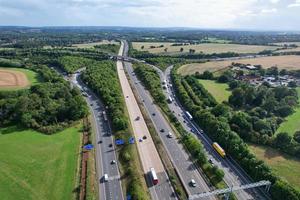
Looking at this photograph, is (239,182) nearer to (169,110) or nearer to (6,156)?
(169,110)

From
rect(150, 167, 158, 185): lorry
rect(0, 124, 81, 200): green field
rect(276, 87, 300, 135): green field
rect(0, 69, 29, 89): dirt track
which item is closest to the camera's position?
rect(0, 124, 81, 200): green field

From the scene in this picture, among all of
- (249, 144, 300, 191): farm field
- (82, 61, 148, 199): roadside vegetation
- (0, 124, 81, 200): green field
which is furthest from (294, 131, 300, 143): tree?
(0, 124, 81, 200): green field

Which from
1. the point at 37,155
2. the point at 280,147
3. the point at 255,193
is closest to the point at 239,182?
the point at 255,193

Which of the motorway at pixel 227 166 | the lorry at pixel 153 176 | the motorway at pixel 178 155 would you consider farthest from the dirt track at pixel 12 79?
the lorry at pixel 153 176

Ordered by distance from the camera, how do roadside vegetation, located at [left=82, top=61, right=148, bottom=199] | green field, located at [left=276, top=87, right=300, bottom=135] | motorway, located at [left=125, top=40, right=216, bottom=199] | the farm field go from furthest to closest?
1. green field, located at [left=276, top=87, right=300, bottom=135]
2. the farm field
3. motorway, located at [left=125, top=40, right=216, bottom=199]
4. roadside vegetation, located at [left=82, top=61, right=148, bottom=199]

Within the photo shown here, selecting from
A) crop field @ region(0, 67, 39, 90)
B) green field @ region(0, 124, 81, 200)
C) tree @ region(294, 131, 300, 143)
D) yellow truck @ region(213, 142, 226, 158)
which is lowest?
green field @ region(0, 124, 81, 200)

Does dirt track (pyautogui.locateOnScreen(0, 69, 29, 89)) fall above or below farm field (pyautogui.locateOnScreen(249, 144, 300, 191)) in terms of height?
above

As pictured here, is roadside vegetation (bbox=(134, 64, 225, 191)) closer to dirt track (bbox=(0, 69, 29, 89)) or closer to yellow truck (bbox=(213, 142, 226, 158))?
yellow truck (bbox=(213, 142, 226, 158))
